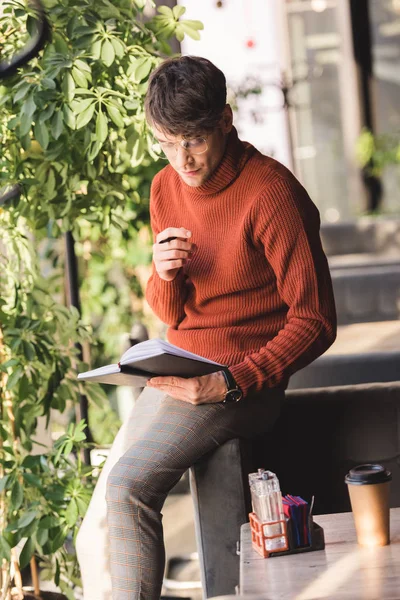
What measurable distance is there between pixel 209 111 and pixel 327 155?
5.45m

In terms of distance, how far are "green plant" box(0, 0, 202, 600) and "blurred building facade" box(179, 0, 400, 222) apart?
440cm

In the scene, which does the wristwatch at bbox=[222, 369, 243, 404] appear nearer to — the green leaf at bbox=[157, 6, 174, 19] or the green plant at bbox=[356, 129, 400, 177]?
the green leaf at bbox=[157, 6, 174, 19]

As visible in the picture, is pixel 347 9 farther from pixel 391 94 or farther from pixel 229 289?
pixel 229 289

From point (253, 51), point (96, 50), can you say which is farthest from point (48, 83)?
point (253, 51)

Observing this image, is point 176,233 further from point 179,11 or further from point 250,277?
point 179,11

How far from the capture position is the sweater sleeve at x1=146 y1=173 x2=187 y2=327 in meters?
1.93

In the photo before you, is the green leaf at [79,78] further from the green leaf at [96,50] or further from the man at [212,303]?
the man at [212,303]

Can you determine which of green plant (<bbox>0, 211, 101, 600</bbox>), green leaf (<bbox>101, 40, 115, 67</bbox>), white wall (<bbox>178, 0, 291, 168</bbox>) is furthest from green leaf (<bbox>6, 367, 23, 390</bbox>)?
white wall (<bbox>178, 0, 291, 168</bbox>)

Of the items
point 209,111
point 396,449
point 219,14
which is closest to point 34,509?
point 396,449

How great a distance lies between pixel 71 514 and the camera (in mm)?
2012

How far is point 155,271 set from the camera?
1.99 m

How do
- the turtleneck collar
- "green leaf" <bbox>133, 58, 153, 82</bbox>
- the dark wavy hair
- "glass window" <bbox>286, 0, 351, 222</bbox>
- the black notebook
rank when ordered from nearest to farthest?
1. the black notebook
2. the dark wavy hair
3. the turtleneck collar
4. "green leaf" <bbox>133, 58, 153, 82</bbox>
5. "glass window" <bbox>286, 0, 351, 222</bbox>

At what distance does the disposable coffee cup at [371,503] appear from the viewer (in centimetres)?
139

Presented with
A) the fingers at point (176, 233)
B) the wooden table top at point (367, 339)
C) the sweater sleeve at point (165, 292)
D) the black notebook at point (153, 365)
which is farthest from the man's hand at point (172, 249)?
the wooden table top at point (367, 339)
